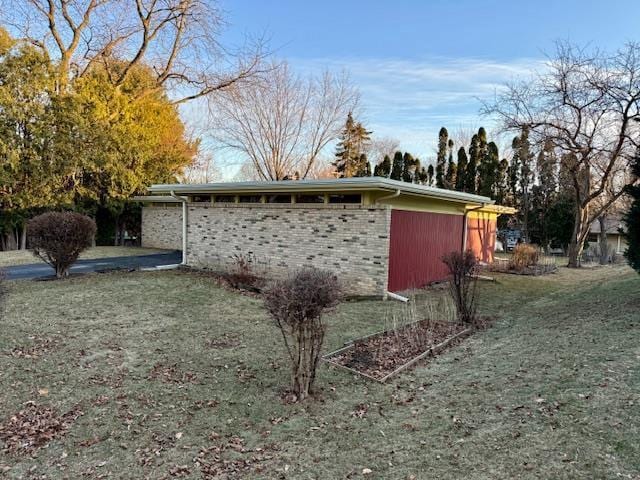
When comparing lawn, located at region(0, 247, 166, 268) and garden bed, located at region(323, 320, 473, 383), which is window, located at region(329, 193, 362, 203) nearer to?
garden bed, located at region(323, 320, 473, 383)

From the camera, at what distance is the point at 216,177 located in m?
29.7

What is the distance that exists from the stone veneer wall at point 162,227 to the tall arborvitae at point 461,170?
54.4ft

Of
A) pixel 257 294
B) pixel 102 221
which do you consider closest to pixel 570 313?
pixel 257 294

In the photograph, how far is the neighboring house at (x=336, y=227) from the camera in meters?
8.92

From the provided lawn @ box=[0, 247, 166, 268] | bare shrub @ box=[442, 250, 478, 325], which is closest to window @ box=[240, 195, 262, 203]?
lawn @ box=[0, 247, 166, 268]

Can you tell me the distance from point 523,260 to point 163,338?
12421 mm

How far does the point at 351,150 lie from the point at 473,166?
7.67m

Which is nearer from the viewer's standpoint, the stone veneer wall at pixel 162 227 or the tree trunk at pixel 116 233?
the stone veneer wall at pixel 162 227

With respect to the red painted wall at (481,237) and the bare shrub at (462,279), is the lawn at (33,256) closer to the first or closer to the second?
the bare shrub at (462,279)

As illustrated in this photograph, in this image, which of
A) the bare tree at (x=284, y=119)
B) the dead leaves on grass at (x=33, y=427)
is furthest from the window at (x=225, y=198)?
the bare tree at (x=284, y=119)

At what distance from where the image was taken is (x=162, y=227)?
1809 centimetres

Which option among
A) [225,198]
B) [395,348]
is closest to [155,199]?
[225,198]

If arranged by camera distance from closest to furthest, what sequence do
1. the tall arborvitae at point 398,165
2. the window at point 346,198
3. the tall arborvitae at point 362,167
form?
1. the window at point 346,198
2. the tall arborvitae at point 398,165
3. the tall arborvitae at point 362,167

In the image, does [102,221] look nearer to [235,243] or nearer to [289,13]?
[235,243]
